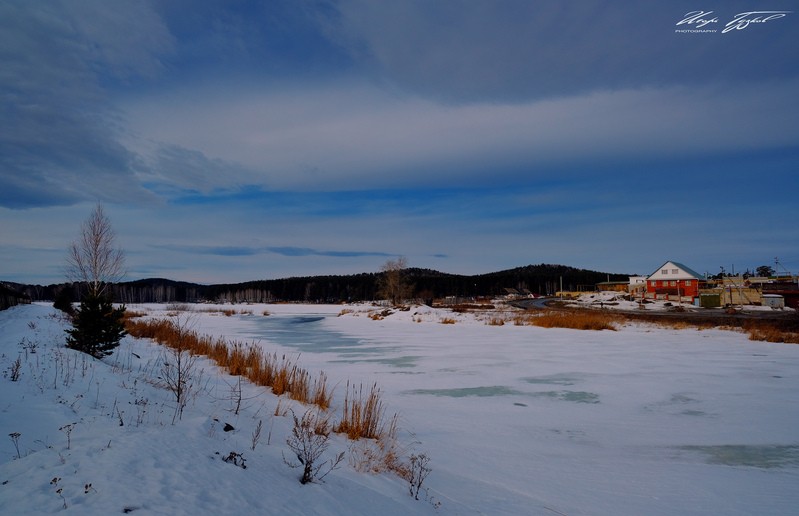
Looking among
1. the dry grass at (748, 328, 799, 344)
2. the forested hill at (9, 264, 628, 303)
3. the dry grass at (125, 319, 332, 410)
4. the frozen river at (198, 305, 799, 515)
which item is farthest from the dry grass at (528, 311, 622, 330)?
the forested hill at (9, 264, 628, 303)

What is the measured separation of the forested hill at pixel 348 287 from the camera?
5133 inches

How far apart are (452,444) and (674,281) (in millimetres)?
69353

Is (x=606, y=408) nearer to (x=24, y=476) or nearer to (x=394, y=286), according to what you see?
(x=24, y=476)

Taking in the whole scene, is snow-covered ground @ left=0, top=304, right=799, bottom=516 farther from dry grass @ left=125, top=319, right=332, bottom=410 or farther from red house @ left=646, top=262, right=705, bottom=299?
red house @ left=646, top=262, right=705, bottom=299

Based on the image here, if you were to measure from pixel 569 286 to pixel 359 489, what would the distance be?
142182 mm

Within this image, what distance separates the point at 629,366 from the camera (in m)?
12.6

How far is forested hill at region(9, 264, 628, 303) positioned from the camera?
130375mm

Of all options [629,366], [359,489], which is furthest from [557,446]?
[629,366]

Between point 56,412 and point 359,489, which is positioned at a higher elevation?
point 56,412

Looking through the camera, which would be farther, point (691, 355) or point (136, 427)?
point (691, 355)

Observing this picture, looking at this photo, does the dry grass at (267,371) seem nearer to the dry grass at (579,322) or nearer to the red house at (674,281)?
the dry grass at (579,322)

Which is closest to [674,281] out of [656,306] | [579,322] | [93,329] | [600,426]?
[656,306]

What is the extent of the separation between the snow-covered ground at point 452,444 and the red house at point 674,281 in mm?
59089

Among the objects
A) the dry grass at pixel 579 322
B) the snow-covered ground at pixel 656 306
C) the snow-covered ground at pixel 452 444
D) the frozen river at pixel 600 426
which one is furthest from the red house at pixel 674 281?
the snow-covered ground at pixel 452 444
